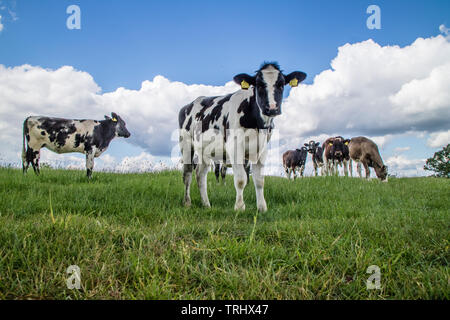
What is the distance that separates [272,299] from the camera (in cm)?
213

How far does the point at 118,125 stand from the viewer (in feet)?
43.3

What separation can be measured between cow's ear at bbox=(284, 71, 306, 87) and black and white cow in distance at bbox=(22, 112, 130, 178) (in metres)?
8.55

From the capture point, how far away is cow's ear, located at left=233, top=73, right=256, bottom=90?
549 centimetres

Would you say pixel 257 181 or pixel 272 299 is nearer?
pixel 272 299

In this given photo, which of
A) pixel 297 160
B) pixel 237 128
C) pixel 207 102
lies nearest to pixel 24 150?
pixel 207 102

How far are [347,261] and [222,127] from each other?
11.9 feet

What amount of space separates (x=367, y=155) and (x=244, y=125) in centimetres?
1257

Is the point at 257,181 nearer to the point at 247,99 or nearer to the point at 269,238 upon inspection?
the point at 247,99

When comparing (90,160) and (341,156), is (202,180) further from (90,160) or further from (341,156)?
(341,156)

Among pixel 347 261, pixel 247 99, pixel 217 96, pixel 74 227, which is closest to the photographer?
pixel 347 261

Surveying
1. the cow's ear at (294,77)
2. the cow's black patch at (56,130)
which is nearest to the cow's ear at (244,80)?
the cow's ear at (294,77)
